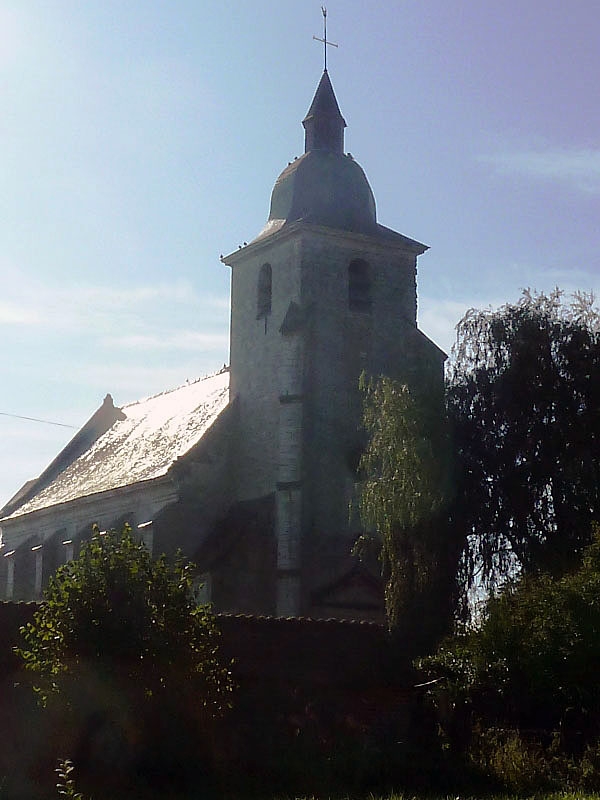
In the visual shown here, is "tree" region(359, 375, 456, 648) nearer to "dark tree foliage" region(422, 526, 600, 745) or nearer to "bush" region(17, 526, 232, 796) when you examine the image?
"dark tree foliage" region(422, 526, 600, 745)

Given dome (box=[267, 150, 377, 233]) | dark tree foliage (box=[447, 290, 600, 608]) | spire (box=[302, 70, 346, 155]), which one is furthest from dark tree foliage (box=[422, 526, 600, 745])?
spire (box=[302, 70, 346, 155])

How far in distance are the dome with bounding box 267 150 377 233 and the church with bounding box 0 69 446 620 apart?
3 cm

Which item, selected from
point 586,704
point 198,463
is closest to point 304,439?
point 198,463

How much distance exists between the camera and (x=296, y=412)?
27.8 m

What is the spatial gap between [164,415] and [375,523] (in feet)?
53.2

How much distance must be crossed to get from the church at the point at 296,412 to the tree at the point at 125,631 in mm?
12318

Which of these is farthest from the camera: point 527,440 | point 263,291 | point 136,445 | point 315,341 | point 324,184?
point 136,445

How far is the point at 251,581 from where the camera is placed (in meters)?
27.4

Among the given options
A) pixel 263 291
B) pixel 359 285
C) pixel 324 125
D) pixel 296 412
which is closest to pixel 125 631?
pixel 296 412

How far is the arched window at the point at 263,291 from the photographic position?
3033 centimetres

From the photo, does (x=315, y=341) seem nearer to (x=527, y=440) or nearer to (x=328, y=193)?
(x=328, y=193)

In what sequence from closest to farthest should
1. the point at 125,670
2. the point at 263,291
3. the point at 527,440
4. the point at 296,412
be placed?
the point at 125,670
the point at 527,440
the point at 296,412
the point at 263,291

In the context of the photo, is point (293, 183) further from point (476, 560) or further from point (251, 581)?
point (476, 560)

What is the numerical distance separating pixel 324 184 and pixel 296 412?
6219mm
